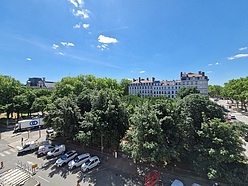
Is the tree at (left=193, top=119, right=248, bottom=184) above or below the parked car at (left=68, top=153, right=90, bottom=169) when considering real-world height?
above

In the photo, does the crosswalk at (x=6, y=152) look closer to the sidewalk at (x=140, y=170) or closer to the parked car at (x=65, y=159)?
the parked car at (x=65, y=159)

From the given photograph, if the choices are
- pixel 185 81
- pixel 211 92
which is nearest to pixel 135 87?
pixel 185 81

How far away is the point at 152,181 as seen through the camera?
15.3 metres

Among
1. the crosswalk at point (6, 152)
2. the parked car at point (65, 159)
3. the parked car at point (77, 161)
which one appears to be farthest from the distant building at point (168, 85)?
the parked car at point (77, 161)

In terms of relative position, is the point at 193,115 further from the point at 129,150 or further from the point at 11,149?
the point at 11,149

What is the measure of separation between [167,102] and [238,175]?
8.83 metres

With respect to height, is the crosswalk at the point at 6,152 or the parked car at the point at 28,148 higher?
the parked car at the point at 28,148

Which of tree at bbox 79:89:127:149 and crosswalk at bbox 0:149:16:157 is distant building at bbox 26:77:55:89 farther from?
tree at bbox 79:89:127:149

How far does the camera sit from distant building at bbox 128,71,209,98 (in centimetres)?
7606

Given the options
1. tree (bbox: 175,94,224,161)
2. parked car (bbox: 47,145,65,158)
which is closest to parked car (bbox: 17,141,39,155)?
parked car (bbox: 47,145,65,158)

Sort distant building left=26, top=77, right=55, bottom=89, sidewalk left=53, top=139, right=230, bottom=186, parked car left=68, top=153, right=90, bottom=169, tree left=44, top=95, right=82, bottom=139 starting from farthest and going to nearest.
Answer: distant building left=26, top=77, right=55, bottom=89 < tree left=44, top=95, right=82, bottom=139 < parked car left=68, top=153, right=90, bottom=169 < sidewalk left=53, top=139, right=230, bottom=186

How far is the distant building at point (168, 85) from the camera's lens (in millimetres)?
76062

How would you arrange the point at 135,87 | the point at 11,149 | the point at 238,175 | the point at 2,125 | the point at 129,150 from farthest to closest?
1. the point at 135,87
2. the point at 2,125
3. the point at 11,149
4. the point at 129,150
5. the point at 238,175

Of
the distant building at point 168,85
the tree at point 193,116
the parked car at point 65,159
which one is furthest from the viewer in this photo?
the distant building at point 168,85
